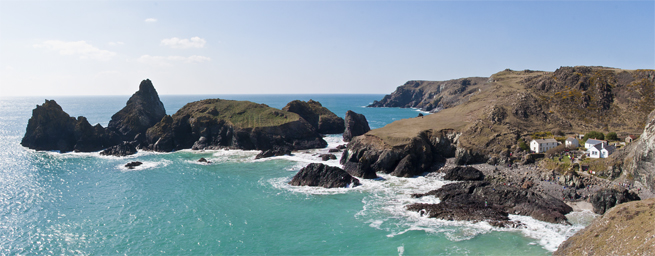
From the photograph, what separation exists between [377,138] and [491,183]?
2062cm

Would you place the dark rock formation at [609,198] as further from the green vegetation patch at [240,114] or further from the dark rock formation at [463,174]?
the green vegetation patch at [240,114]

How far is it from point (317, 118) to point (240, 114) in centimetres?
2593

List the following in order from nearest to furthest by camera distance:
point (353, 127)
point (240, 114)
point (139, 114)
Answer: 1. point (353, 127)
2. point (240, 114)
3. point (139, 114)

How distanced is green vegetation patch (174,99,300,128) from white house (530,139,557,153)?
53.4 metres

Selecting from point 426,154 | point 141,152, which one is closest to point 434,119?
point 426,154

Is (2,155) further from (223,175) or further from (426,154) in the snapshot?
(426,154)

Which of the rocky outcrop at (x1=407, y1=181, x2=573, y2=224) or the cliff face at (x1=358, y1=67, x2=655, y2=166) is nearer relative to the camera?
the rocky outcrop at (x1=407, y1=181, x2=573, y2=224)

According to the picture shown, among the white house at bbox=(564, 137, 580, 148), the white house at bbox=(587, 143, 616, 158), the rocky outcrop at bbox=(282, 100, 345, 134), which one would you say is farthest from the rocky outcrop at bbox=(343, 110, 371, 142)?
the white house at bbox=(587, 143, 616, 158)

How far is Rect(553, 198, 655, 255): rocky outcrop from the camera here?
2138 cm

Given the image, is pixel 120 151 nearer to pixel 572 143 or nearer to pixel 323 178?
pixel 323 178

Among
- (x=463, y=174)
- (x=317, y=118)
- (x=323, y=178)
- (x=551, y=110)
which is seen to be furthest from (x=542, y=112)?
(x=317, y=118)

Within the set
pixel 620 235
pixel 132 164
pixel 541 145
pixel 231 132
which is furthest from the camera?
pixel 231 132

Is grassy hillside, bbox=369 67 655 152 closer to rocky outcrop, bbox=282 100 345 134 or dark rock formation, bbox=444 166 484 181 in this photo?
dark rock formation, bbox=444 166 484 181

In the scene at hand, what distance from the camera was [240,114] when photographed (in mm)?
88188
